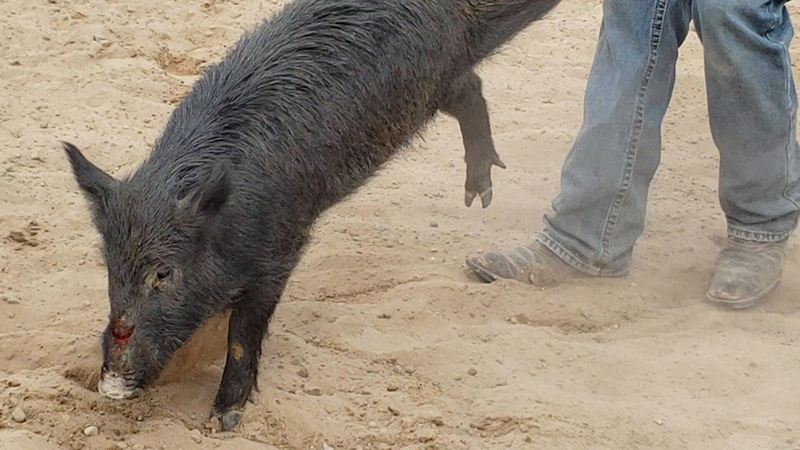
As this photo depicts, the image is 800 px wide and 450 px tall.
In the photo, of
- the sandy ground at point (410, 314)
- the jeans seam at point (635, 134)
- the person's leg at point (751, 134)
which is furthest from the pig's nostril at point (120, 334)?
the person's leg at point (751, 134)

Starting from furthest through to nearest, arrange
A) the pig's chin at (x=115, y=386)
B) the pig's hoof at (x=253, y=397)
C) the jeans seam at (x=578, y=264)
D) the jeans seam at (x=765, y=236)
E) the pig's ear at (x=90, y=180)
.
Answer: the jeans seam at (x=578, y=264) < the jeans seam at (x=765, y=236) < the pig's hoof at (x=253, y=397) < the pig's ear at (x=90, y=180) < the pig's chin at (x=115, y=386)

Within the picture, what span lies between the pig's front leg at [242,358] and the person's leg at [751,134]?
6.67ft

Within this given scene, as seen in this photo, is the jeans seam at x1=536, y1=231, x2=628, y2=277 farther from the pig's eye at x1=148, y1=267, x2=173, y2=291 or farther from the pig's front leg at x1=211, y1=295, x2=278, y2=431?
the pig's eye at x1=148, y1=267, x2=173, y2=291

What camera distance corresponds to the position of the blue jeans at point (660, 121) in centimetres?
455

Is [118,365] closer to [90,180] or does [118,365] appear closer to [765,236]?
[90,180]

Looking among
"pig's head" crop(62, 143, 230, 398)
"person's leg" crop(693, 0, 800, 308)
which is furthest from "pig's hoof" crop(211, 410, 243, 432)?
"person's leg" crop(693, 0, 800, 308)

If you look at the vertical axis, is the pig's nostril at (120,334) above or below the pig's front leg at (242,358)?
above

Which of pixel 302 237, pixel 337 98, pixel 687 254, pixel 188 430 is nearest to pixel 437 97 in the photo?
pixel 337 98

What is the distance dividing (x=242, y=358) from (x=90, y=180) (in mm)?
847

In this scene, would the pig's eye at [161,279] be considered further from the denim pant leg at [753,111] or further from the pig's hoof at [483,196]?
the denim pant leg at [753,111]

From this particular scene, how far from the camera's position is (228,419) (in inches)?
153

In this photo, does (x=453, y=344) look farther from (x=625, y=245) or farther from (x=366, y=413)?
(x=625, y=245)

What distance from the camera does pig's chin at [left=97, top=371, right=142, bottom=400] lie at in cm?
371

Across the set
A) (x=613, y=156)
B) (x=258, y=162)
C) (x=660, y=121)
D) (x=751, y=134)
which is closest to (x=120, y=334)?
(x=258, y=162)
